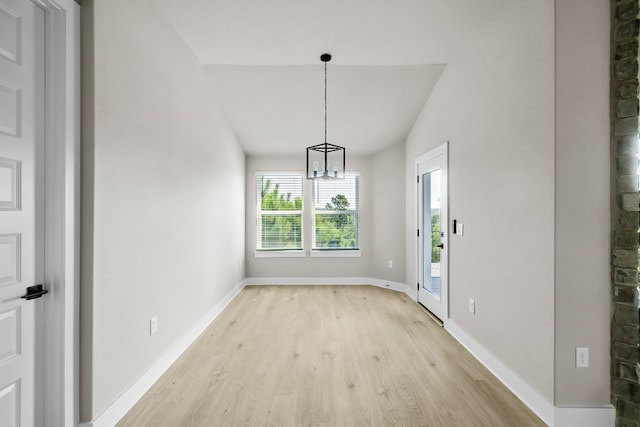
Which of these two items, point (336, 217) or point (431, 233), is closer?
point (431, 233)

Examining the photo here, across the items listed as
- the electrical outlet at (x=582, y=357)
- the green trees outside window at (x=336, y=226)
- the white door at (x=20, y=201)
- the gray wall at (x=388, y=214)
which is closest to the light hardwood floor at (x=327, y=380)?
the electrical outlet at (x=582, y=357)

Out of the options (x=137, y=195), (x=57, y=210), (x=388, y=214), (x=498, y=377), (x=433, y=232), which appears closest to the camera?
(x=57, y=210)

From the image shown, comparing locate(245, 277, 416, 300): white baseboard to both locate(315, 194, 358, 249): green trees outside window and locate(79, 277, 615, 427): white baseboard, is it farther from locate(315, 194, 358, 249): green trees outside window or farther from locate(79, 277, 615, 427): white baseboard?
locate(79, 277, 615, 427): white baseboard

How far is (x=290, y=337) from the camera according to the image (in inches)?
126

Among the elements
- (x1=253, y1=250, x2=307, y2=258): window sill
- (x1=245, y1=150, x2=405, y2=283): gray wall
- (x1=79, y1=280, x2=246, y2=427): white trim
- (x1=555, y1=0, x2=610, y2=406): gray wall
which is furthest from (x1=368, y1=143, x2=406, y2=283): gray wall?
(x1=555, y1=0, x2=610, y2=406): gray wall

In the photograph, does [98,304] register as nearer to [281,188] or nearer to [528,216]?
[528,216]

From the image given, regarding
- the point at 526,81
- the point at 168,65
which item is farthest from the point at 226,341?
the point at 526,81

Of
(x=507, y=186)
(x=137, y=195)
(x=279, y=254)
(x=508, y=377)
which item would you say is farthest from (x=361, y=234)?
(x=137, y=195)

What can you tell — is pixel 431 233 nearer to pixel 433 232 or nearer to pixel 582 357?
pixel 433 232

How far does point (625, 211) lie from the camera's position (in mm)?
1804

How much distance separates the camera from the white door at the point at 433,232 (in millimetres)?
3498

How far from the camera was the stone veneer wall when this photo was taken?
1.77 m

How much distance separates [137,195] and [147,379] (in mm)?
1299

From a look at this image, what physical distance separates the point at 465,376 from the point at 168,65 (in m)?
3.40
